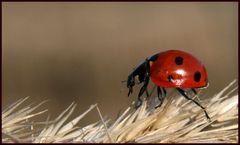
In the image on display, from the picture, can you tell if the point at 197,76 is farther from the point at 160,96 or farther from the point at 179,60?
the point at 160,96

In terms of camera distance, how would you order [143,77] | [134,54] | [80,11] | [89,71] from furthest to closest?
1. [80,11]
2. [134,54]
3. [89,71]
4. [143,77]

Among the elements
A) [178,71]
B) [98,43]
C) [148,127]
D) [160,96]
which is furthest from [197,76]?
[98,43]

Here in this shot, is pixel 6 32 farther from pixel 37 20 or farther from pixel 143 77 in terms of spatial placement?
pixel 143 77

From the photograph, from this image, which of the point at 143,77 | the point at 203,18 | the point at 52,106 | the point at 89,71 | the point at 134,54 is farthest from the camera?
the point at 203,18

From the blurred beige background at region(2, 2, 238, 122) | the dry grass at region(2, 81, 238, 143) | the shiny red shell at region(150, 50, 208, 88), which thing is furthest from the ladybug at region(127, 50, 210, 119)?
the blurred beige background at region(2, 2, 238, 122)

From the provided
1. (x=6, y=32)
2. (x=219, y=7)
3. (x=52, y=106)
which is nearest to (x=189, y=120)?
(x=52, y=106)

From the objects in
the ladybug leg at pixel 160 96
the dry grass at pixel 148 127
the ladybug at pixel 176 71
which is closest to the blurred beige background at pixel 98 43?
the ladybug at pixel 176 71
